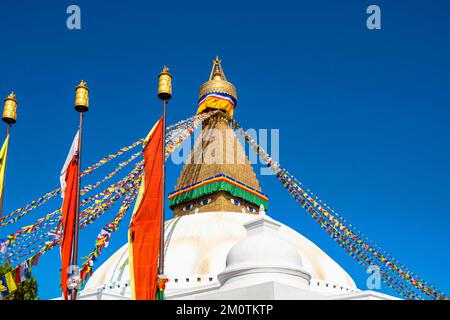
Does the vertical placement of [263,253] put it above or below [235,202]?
below

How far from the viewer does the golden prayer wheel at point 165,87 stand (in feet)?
43.1

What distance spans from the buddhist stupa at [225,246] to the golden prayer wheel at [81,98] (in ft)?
15.4

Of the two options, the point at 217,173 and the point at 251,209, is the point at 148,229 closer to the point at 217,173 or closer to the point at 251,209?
the point at 217,173

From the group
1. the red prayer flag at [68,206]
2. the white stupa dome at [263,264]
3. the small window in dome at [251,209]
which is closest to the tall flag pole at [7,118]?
the red prayer flag at [68,206]

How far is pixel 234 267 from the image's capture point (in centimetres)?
1255

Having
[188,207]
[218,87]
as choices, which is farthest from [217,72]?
[188,207]

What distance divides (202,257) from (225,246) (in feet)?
2.80

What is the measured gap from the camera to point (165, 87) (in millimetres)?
13156

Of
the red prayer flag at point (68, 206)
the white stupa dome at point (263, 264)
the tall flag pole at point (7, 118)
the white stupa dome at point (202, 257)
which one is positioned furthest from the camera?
the white stupa dome at point (202, 257)

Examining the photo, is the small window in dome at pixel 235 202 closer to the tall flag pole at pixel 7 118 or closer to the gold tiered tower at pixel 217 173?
the gold tiered tower at pixel 217 173

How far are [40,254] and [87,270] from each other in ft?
4.10

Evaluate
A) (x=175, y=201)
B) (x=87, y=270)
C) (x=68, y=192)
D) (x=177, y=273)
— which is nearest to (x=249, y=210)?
(x=175, y=201)

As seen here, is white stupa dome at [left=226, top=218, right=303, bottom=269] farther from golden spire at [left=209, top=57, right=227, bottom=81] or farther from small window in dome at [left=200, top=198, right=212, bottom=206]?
golden spire at [left=209, top=57, right=227, bottom=81]
